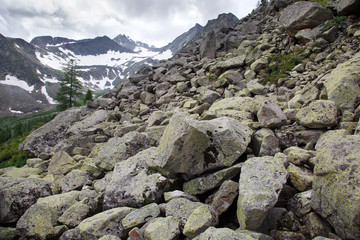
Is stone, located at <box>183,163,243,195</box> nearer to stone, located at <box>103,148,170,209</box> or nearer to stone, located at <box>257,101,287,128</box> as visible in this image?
stone, located at <box>103,148,170,209</box>

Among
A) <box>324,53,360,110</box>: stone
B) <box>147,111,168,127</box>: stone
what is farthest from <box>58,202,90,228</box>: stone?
<box>324,53,360,110</box>: stone

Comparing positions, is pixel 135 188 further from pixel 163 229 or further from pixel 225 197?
→ pixel 225 197

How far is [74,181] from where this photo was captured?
7934 mm

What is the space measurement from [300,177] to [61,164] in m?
11.3

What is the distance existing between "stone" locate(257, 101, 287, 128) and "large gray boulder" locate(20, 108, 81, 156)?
1602 cm

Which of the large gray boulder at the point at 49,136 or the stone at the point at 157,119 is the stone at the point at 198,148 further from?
the large gray boulder at the point at 49,136

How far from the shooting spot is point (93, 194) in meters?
6.84

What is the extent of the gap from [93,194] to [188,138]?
449 cm

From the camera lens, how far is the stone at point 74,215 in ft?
18.2

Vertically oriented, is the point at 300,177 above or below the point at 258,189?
above

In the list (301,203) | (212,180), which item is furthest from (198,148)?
(301,203)

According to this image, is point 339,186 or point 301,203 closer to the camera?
point 339,186

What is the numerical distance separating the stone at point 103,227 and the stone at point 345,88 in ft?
25.1

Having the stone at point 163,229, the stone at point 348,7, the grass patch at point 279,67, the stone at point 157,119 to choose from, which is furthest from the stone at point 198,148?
the stone at point 348,7
